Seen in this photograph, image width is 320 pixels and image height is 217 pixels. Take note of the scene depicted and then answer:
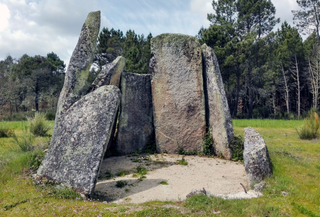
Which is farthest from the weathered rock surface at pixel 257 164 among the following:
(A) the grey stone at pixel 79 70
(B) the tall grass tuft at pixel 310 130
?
(B) the tall grass tuft at pixel 310 130

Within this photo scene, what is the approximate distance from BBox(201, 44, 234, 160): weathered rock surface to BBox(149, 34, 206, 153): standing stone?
0.77ft

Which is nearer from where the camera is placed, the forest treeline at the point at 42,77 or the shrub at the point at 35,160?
the shrub at the point at 35,160

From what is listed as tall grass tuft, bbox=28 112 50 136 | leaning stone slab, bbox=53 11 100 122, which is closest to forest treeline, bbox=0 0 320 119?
tall grass tuft, bbox=28 112 50 136

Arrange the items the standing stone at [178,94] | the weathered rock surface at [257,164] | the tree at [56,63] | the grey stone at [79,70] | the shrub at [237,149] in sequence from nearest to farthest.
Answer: the weathered rock surface at [257,164] < the grey stone at [79,70] < the shrub at [237,149] < the standing stone at [178,94] < the tree at [56,63]

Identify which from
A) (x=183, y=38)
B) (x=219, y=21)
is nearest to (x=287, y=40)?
(x=219, y=21)

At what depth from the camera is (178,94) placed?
897cm

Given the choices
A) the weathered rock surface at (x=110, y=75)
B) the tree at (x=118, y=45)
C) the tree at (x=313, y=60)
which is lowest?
the weathered rock surface at (x=110, y=75)

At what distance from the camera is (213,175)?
6820 mm

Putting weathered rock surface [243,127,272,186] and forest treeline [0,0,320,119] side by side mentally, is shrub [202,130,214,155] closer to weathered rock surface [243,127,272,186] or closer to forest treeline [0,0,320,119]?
weathered rock surface [243,127,272,186]

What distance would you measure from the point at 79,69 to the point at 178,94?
3.44 meters

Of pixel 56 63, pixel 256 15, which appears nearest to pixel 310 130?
pixel 256 15

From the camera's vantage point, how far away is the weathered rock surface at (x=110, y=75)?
7.77 metres

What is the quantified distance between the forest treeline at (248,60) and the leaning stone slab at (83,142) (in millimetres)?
20085

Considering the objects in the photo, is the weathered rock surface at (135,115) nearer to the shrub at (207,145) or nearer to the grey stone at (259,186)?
the shrub at (207,145)
